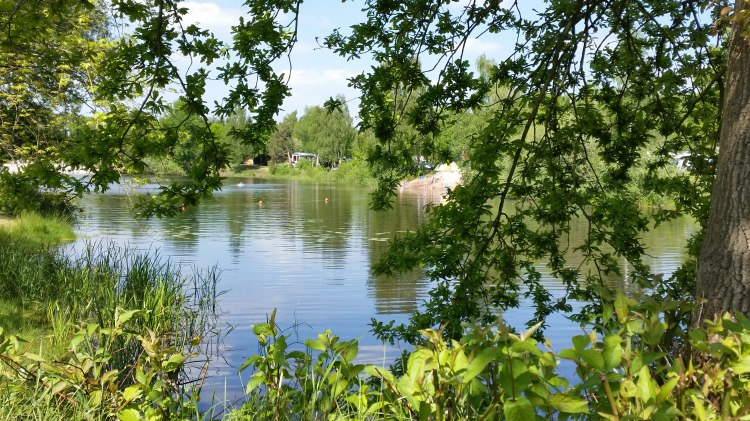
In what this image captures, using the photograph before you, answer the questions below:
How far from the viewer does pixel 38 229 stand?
54.3 feet

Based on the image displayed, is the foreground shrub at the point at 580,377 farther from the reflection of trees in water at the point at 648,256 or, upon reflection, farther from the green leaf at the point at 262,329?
the reflection of trees in water at the point at 648,256

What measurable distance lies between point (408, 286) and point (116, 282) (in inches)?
231

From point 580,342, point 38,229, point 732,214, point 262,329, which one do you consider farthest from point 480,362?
point 38,229

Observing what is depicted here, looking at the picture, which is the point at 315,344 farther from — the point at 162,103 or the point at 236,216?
the point at 236,216

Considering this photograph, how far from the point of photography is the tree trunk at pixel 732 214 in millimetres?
3379

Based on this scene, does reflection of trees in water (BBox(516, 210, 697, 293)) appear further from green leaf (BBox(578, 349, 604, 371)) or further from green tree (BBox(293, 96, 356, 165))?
green tree (BBox(293, 96, 356, 165))

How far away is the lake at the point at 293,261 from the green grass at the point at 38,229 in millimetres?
460

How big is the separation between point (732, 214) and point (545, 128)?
9.62 feet

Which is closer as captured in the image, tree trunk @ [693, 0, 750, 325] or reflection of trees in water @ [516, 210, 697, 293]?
tree trunk @ [693, 0, 750, 325]

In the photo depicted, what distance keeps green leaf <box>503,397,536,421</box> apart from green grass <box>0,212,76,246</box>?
14578 mm

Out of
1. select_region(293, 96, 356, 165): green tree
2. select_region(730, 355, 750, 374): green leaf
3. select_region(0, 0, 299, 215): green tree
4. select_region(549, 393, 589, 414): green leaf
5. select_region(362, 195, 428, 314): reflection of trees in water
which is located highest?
select_region(293, 96, 356, 165): green tree

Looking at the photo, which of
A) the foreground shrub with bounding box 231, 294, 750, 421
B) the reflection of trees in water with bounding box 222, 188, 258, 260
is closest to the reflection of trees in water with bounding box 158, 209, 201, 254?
the reflection of trees in water with bounding box 222, 188, 258, 260

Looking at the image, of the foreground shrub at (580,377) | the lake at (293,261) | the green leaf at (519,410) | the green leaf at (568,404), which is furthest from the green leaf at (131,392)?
the green leaf at (568,404)

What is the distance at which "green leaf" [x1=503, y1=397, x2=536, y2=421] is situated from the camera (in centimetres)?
178
